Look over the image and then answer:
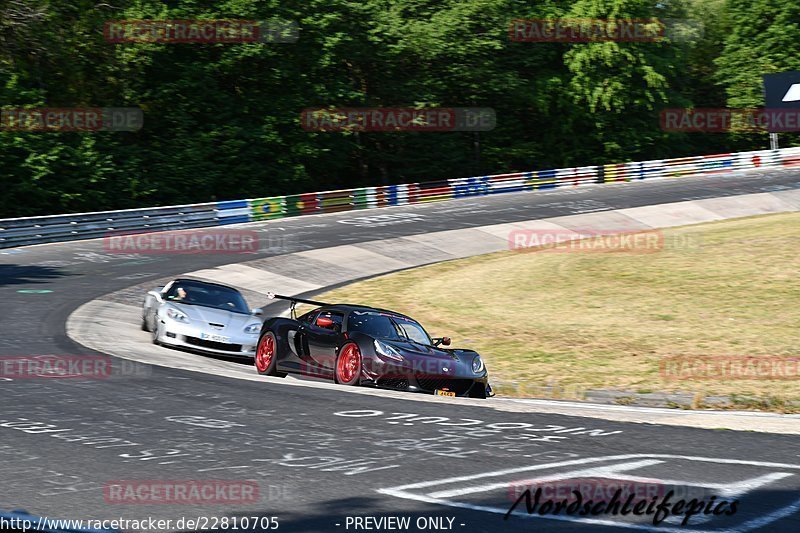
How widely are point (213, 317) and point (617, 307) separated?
1051 cm

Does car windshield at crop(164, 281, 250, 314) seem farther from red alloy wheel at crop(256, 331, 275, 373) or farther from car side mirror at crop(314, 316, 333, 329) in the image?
car side mirror at crop(314, 316, 333, 329)

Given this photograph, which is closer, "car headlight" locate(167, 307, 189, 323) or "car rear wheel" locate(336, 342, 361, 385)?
"car rear wheel" locate(336, 342, 361, 385)

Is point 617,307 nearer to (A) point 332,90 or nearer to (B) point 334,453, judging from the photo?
(B) point 334,453

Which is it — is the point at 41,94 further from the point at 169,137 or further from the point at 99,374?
the point at 99,374

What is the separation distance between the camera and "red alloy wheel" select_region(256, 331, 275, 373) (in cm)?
1465

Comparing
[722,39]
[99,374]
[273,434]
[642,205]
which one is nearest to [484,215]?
[642,205]

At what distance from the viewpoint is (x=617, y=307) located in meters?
22.9

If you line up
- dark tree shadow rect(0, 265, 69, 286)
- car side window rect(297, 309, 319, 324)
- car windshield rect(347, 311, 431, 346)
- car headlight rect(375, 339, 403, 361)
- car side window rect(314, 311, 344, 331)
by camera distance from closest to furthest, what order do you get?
car headlight rect(375, 339, 403, 361), car windshield rect(347, 311, 431, 346), car side window rect(314, 311, 344, 331), car side window rect(297, 309, 319, 324), dark tree shadow rect(0, 265, 69, 286)

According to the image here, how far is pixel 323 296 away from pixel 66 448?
17.4 metres

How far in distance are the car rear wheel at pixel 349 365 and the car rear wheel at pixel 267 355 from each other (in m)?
1.41

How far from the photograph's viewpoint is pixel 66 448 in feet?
26.3

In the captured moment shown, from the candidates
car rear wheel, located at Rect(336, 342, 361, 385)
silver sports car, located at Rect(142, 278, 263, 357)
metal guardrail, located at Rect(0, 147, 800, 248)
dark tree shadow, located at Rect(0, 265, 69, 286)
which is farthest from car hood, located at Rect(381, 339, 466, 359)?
metal guardrail, located at Rect(0, 147, 800, 248)

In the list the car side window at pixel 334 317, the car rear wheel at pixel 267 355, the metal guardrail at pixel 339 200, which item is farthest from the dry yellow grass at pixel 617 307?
the metal guardrail at pixel 339 200

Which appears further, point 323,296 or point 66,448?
point 323,296
